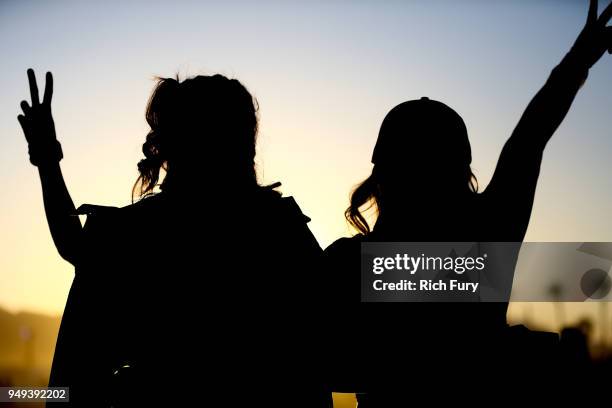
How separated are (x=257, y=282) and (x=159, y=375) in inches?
21.3

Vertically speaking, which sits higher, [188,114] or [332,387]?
[188,114]

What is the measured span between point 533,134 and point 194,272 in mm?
1445

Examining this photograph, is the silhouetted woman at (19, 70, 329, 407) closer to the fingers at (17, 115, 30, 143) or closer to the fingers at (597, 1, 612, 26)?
the fingers at (17, 115, 30, 143)

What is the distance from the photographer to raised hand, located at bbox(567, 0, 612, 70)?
2346 millimetres

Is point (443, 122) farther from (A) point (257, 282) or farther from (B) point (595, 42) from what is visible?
(A) point (257, 282)

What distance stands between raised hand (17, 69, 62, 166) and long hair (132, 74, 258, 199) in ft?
1.35

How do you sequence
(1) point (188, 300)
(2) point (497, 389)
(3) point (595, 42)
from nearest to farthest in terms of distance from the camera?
(2) point (497, 389) → (3) point (595, 42) → (1) point (188, 300)

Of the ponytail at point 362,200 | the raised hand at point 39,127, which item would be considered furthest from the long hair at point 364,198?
the raised hand at point 39,127

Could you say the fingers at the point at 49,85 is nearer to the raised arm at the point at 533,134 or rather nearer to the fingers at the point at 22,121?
the fingers at the point at 22,121

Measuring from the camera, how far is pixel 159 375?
241 centimetres

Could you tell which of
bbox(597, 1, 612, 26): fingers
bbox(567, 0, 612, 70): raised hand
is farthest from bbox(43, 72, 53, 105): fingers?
bbox(597, 1, 612, 26): fingers

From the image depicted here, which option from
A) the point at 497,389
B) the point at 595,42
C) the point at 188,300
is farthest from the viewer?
the point at 188,300

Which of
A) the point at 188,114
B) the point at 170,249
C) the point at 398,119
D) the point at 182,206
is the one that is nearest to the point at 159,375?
the point at 170,249

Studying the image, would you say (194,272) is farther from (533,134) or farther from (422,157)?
(533,134)
